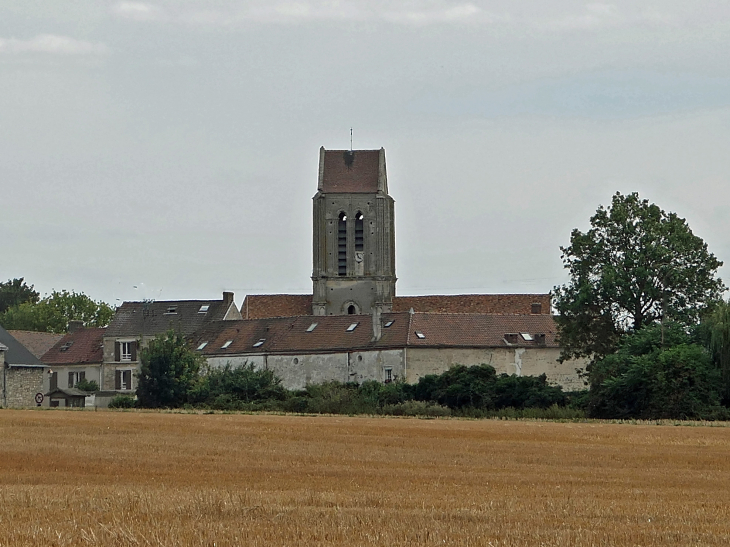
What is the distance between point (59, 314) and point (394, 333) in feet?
209

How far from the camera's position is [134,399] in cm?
7562

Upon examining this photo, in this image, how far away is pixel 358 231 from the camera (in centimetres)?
10306

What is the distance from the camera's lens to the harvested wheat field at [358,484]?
52.8 ft

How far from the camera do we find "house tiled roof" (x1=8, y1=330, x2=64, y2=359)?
338ft

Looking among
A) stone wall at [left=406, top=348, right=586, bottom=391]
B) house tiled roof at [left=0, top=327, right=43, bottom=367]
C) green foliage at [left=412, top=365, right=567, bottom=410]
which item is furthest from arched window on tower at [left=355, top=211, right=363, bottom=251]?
green foliage at [left=412, top=365, right=567, bottom=410]

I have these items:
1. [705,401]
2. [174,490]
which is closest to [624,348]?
[705,401]

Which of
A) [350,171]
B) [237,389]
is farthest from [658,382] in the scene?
[350,171]

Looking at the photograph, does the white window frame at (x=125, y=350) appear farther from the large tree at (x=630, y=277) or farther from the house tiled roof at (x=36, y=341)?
the large tree at (x=630, y=277)

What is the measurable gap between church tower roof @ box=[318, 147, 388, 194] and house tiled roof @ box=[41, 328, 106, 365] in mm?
21123

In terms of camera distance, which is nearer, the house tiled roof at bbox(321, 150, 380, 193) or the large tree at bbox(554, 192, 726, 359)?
the large tree at bbox(554, 192, 726, 359)

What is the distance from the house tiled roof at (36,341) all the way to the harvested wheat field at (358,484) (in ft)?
192

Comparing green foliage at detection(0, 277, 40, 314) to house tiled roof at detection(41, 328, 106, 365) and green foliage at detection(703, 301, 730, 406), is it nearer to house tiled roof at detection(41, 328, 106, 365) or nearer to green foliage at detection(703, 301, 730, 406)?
house tiled roof at detection(41, 328, 106, 365)

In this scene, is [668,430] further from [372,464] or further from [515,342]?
[515,342]

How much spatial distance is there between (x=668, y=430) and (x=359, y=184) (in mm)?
61625
